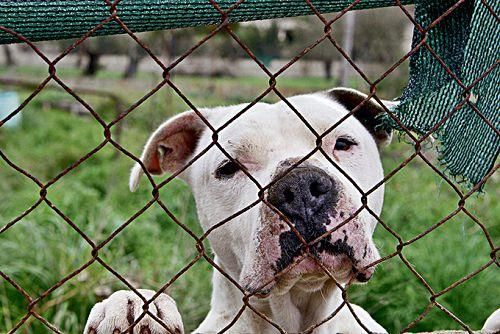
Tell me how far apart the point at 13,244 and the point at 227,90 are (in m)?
16.1

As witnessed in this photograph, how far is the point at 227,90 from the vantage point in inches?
827

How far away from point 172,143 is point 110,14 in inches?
56.6

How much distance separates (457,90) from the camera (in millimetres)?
2256

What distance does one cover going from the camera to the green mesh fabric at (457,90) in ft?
7.32

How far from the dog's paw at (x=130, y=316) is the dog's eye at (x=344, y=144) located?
0.88m

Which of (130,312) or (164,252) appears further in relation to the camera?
(164,252)

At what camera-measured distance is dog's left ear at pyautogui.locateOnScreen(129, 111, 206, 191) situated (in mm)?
3041

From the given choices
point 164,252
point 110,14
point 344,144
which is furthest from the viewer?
point 164,252

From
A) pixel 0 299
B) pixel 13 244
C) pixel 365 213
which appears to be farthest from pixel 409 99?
pixel 13 244

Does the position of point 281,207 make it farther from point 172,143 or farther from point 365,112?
point 172,143

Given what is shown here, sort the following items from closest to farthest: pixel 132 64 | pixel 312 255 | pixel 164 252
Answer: pixel 312 255
pixel 164 252
pixel 132 64

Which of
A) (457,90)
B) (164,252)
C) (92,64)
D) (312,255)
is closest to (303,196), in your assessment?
(312,255)

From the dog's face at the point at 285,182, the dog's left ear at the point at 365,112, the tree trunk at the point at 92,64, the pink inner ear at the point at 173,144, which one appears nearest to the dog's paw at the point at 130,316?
the dog's face at the point at 285,182

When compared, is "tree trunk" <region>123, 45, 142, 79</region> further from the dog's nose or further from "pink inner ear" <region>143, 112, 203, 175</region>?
the dog's nose
